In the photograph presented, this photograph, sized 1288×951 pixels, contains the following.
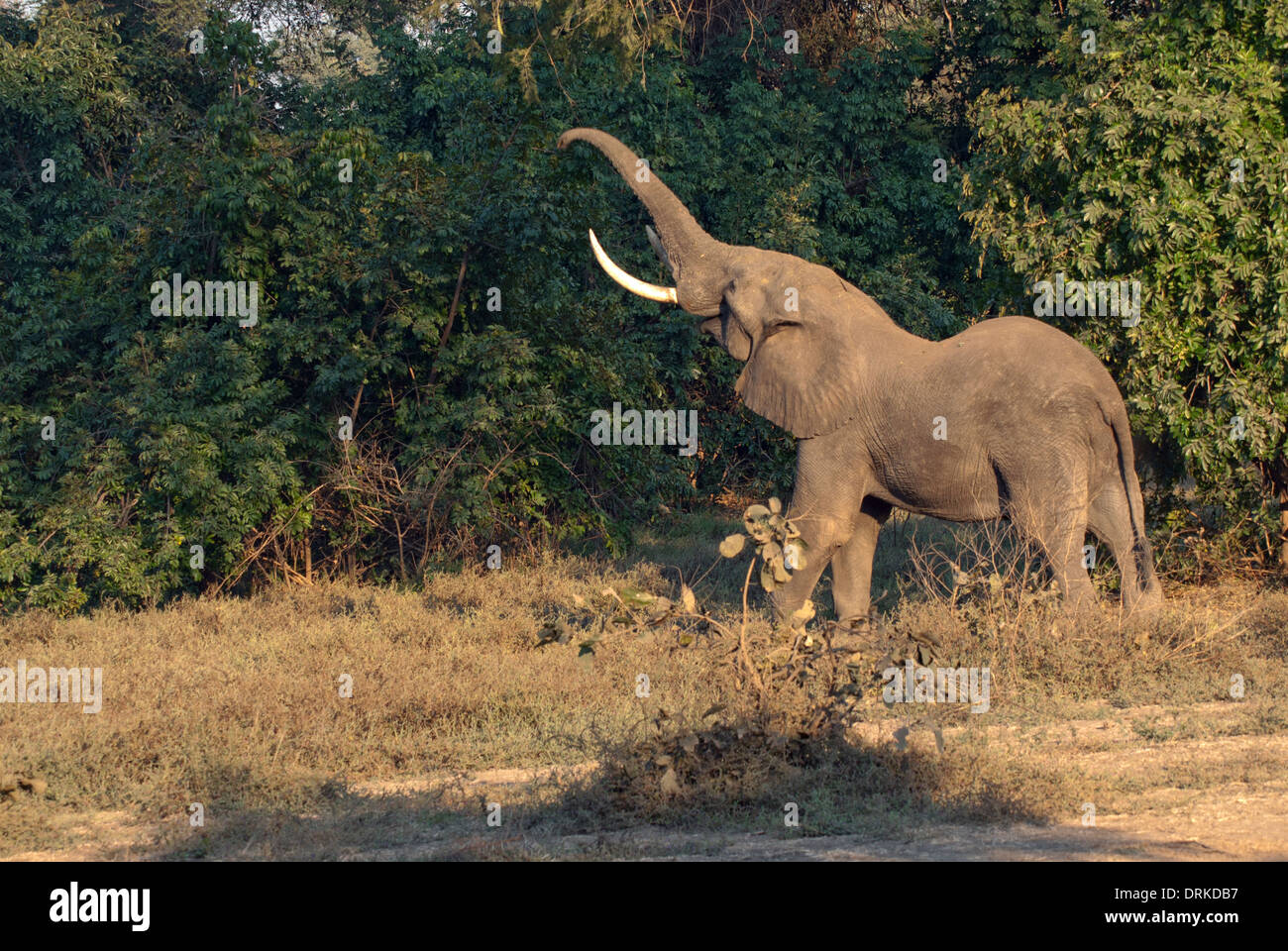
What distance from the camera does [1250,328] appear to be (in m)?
9.68

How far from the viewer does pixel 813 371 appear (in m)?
8.91

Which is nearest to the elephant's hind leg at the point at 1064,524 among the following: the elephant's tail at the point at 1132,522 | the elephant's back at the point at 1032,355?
the elephant's tail at the point at 1132,522

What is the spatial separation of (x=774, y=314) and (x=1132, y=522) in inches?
101

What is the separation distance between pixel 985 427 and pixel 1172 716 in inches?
82.6

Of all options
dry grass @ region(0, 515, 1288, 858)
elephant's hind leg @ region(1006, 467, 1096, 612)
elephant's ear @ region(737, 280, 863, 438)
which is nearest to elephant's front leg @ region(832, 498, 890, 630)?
dry grass @ region(0, 515, 1288, 858)

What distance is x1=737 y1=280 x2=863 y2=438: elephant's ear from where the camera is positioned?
8875 mm

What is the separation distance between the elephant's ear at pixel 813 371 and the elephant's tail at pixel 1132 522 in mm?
1585

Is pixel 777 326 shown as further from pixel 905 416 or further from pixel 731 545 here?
pixel 731 545

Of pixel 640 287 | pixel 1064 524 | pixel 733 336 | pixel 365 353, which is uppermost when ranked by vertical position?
pixel 640 287

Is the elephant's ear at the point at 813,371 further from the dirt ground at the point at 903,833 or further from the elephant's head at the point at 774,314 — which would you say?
the dirt ground at the point at 903,833

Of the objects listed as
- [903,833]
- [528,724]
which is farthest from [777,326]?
[903,833]

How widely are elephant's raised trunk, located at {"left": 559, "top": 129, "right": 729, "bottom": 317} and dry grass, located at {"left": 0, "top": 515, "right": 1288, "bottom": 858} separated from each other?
7.08 ft

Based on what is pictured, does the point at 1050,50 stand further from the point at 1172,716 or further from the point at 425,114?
the point at 1172,716

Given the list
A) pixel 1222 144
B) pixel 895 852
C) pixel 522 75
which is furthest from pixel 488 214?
pixel 895 852
